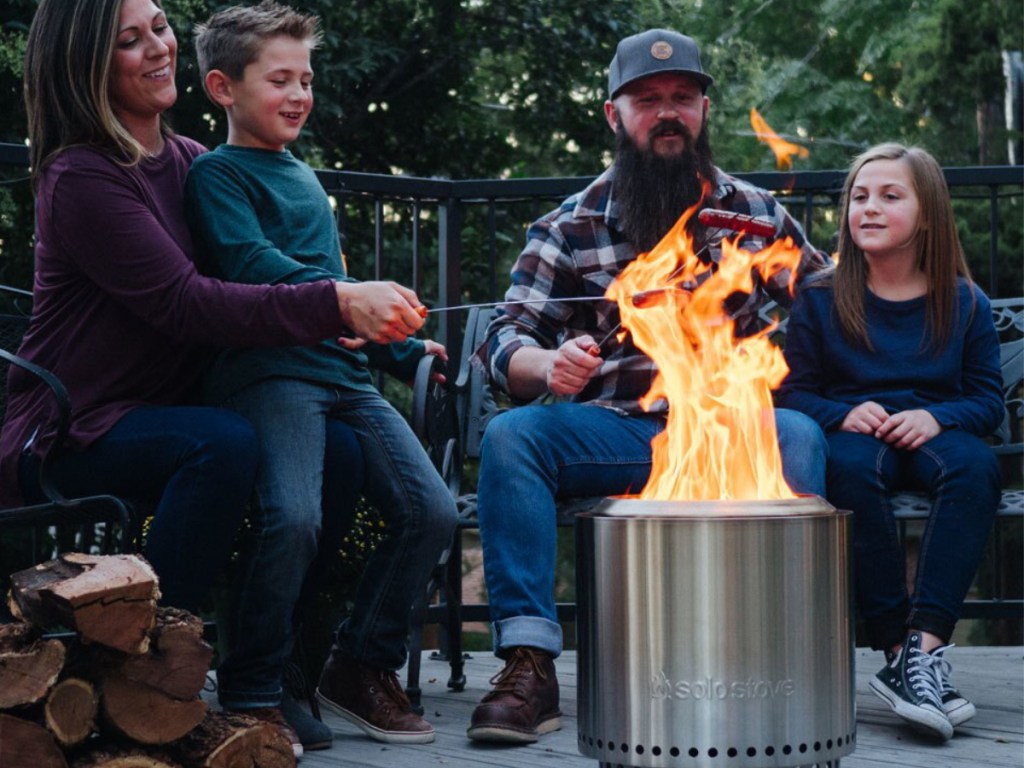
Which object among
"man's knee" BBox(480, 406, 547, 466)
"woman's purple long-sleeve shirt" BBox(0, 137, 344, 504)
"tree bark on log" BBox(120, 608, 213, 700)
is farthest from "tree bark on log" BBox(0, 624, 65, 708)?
"man's knee" BBox(480, 406, 547, 466)

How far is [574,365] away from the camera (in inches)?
109

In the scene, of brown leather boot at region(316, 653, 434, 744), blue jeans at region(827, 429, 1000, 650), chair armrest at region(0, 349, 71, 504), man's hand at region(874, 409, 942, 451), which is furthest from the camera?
man's hand at region(874, 409, 942, 451)

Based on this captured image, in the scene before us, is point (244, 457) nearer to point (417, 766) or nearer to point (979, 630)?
point (417, 766)

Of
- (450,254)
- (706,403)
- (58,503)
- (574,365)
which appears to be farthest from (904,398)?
(58,503)

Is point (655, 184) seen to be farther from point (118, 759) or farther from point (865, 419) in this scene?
point (118, 759)

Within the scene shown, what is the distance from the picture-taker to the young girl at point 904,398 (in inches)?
116

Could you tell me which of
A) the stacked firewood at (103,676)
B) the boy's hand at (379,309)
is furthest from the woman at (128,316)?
the stacked firewood at (103,676)

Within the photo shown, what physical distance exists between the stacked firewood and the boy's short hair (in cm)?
112

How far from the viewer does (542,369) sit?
3.13 m

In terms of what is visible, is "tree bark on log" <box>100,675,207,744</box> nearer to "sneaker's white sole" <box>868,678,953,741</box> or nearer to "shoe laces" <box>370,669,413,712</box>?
"shoe laces" <box>370,669,413,712</box>

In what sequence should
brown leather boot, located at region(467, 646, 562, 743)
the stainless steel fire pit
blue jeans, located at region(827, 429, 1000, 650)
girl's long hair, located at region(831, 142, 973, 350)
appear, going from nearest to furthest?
the stainless steel fire pit
brown leather boot, located at region(467, 646, 562, 743)
blue jeans, located at region(827, 429, 1000, 650)
girl's long hair, located at region(831, 142, 973, 350)

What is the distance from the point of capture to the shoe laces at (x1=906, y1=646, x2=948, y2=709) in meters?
2.83

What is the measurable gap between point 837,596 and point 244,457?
1102mm

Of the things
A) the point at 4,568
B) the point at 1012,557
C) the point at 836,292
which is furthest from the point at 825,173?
the point at 1012,557
